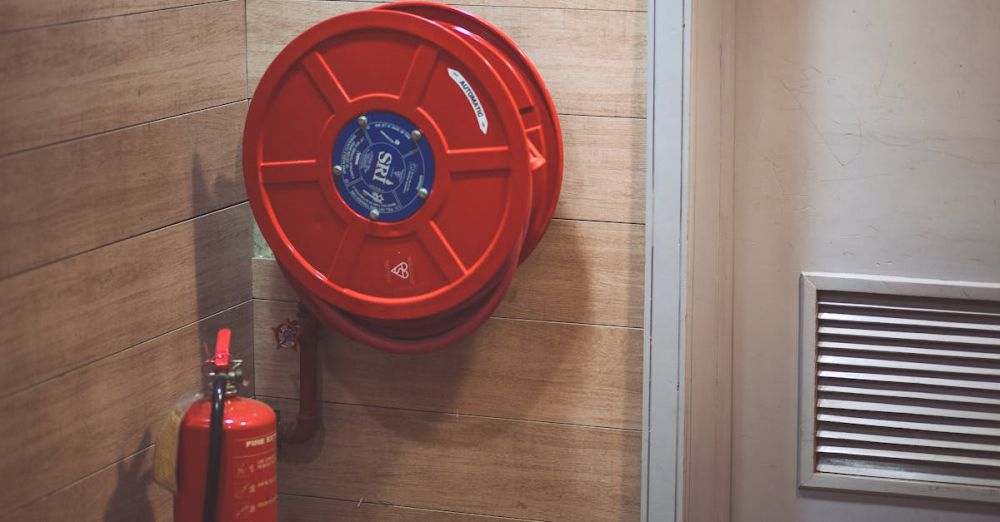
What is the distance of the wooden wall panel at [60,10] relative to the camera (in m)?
1.53

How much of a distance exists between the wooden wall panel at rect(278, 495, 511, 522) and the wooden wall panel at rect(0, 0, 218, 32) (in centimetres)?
108

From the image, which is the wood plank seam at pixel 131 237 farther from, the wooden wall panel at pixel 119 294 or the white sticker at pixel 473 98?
the white sticker at pixel 473 98

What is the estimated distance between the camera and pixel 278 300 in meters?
2.18

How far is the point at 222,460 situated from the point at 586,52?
3.27 ft

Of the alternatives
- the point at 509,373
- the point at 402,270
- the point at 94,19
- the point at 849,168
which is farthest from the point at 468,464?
the point at 94,19

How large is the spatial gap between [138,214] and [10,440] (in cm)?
45

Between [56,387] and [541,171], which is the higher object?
[541,171]

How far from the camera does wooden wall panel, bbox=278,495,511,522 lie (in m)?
2.16

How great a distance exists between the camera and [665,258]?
6.40 feet

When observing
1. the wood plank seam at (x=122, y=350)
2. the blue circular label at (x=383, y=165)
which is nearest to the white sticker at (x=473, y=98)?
the blue circular label at (x=383, y=165)

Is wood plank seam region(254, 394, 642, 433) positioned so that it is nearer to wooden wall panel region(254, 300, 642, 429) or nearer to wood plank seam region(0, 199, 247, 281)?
wooden wall panel region(254, 300, 642, 429)

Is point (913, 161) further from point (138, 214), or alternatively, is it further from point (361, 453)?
point (138, 214)

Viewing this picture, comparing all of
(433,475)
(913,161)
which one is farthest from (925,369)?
(433,475)

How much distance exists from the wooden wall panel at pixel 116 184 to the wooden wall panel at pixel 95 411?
213 mm
